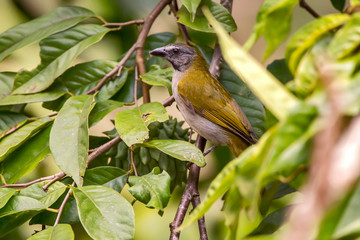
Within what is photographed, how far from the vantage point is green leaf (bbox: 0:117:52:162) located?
2.05 m

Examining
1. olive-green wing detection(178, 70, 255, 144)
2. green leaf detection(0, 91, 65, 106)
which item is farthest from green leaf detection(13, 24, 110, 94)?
olive-green wing detection(178, 70, 255, 144)

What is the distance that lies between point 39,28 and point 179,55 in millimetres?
906

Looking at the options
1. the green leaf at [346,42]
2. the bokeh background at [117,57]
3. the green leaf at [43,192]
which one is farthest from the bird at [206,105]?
the green leaf at [346,42]

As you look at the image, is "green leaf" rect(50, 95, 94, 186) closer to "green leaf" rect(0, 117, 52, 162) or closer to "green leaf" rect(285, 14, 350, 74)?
"green leaf" rect(0, 117, 52, 162)

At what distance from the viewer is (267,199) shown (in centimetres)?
118

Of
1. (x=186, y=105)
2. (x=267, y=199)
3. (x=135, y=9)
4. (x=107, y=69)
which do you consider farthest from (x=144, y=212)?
(x=267, y=199)

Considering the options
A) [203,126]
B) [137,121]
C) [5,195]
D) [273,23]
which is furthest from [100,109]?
[273,23]

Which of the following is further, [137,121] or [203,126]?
[203,126]

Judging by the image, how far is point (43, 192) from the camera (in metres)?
1.87

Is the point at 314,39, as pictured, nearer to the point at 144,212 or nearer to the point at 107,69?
the point at 107,69

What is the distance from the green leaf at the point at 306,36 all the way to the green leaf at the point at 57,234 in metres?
0.99

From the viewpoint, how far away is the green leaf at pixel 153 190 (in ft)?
5.67

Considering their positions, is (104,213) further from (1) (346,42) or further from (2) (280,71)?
(2) (280,71)

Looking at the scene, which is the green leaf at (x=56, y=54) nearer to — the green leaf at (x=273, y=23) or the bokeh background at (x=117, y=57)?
the bokeh background at (x=117, y=57)
